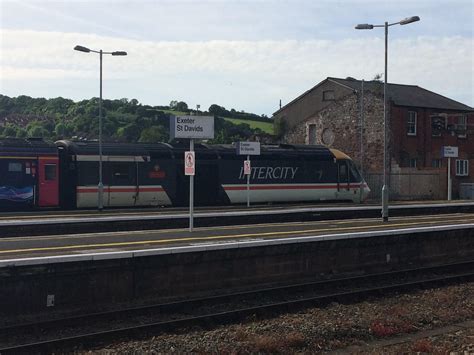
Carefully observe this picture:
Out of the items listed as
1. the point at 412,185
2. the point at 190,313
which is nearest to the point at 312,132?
the point at 412,185

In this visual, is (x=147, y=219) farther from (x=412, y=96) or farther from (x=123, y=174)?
(x=412, y=96)

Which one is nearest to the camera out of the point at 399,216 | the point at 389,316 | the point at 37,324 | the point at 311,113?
the point at 37,324

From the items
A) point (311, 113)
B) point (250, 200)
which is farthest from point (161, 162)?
point (311, 113)

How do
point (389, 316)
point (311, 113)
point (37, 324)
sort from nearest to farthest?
point (37, 324)
point (389, 316)
point (311, 113)

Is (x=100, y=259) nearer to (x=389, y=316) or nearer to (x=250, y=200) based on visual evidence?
(x=389, y=316)

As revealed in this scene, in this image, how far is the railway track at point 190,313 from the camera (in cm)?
916

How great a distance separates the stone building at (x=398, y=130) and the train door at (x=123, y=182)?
22.0 m

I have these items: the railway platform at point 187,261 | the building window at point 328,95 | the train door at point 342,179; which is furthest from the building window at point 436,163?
the railway platform at point 187,261

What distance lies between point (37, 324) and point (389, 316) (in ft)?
21.3

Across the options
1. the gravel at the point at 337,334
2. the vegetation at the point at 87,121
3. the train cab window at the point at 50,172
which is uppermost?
the vegetation at the point at 87,121

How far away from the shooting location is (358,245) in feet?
51.5

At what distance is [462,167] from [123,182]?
104 ft

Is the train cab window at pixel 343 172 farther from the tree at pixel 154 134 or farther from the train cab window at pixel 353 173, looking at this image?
the tree at pixel 154 134

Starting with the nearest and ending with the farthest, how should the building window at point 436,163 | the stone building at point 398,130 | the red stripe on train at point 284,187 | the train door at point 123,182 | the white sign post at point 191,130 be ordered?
the white sign post at point 191,130, the train door at point 123,182, the red stripe on train at point 284,187, the stone building at point 398,130, the building window at point 436,163
